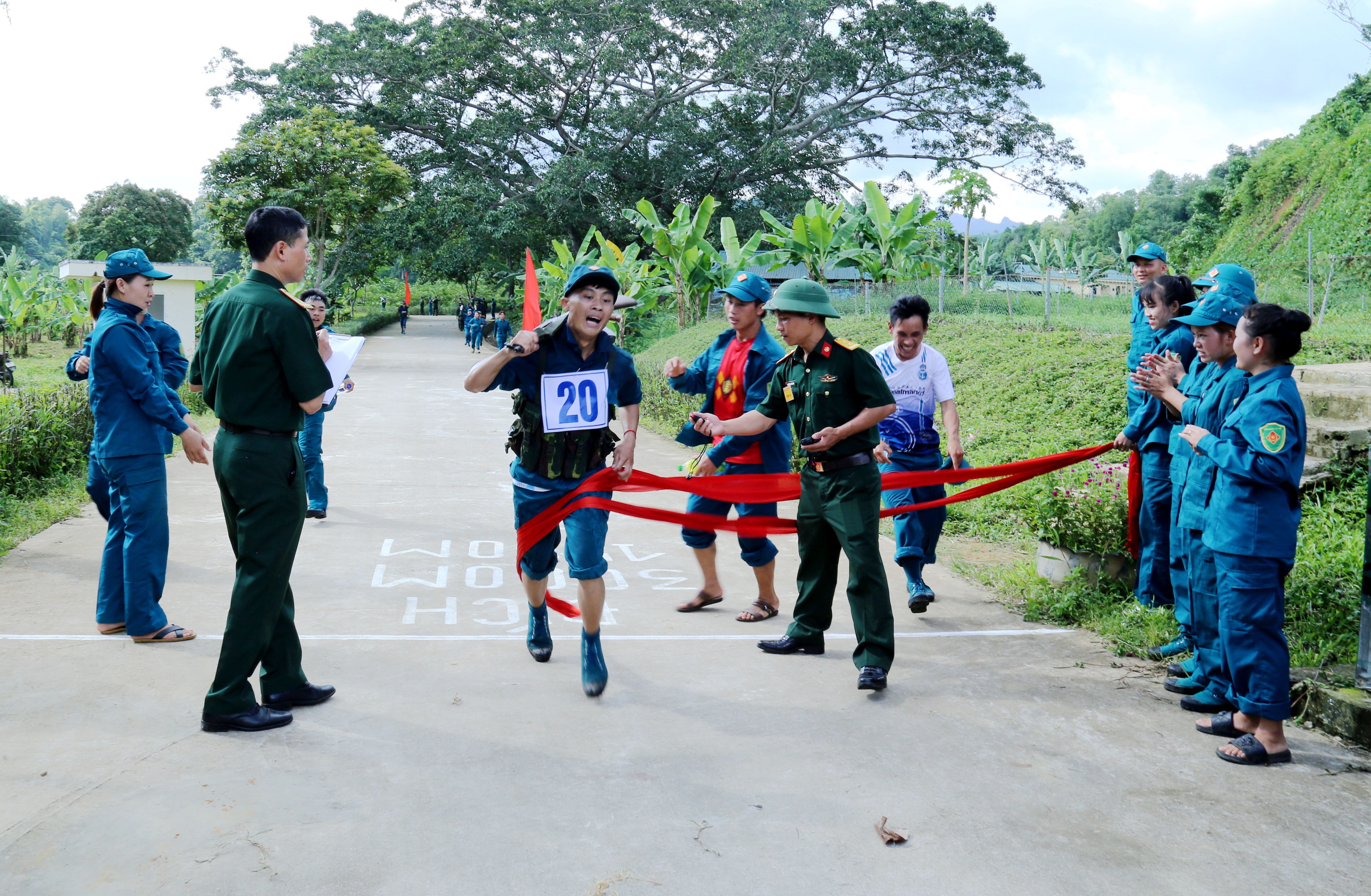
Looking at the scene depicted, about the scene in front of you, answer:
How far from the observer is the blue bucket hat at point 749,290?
5359 millimetres

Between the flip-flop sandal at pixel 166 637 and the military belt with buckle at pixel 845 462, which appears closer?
the military belt with buckle at pixel 845 462

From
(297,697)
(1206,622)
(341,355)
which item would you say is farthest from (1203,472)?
(341,355)

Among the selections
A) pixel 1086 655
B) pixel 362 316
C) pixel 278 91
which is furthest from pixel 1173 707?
pixel 362 316

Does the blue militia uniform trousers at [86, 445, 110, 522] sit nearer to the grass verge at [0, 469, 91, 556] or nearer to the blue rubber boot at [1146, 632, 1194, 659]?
the grass verge at [0, 469, 91, 556]

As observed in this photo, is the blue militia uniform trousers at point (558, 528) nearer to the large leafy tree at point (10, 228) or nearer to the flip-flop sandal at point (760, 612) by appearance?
the flip-flop sandal at point (760, 612)

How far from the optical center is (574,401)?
4492 mm

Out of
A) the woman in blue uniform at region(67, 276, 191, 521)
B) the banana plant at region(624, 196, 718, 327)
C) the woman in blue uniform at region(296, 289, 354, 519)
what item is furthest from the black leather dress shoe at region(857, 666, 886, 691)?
the banana plant at region(624, 196, 718, 327)

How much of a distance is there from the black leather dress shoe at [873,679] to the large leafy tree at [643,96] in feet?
96.9

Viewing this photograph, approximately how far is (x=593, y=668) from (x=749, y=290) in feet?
7.24

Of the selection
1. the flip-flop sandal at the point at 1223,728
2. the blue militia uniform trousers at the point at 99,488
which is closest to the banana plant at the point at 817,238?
the blue militia uniform trousers at the point at 99,488

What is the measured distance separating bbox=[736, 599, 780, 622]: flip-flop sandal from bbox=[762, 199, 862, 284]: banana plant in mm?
13207

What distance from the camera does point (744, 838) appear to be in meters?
3.14

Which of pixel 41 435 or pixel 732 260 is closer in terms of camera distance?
pixel 41 435

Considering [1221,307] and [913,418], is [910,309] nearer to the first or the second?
[913,418]
